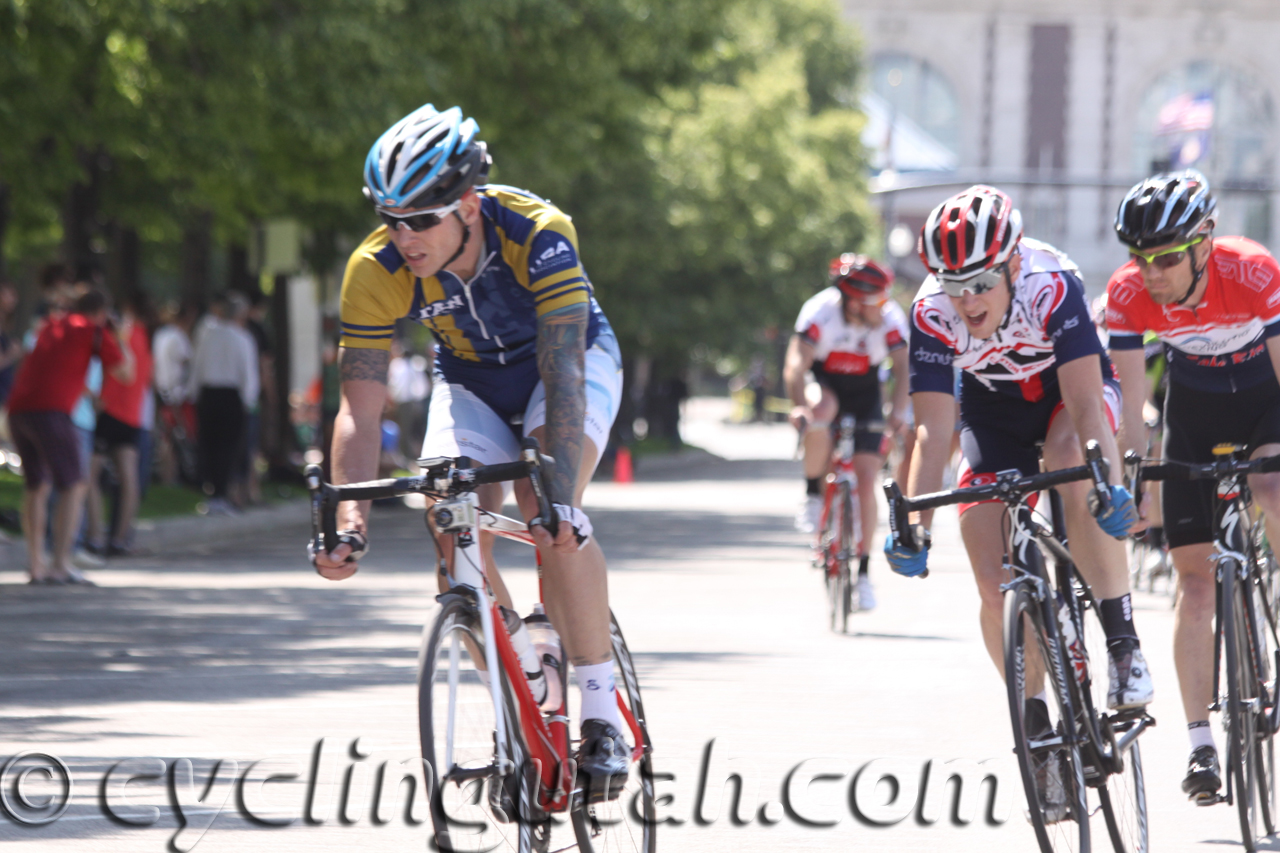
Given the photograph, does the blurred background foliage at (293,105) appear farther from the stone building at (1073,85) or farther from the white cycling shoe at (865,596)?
the stone building at (1073,85)

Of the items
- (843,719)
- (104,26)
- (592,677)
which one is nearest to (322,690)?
(843,719)

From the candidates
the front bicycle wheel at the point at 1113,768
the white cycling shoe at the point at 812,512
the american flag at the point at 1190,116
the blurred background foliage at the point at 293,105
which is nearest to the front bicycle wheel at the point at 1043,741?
the front bicycle wheel at the point at 1113,768

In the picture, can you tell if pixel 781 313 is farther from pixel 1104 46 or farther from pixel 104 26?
pixel 1104 46

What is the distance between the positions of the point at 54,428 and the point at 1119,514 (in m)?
9.04

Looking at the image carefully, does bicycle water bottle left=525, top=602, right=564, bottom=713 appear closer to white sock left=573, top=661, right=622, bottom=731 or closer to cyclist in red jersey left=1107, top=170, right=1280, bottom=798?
Result: white sock left=573, top=661, right=622, bottom=731

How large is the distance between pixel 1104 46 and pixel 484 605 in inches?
3461

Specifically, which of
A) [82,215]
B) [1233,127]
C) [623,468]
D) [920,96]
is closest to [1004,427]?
[82,215]

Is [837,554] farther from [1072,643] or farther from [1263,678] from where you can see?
[1072,643]

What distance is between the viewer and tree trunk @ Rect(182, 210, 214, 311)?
23938 millimetres

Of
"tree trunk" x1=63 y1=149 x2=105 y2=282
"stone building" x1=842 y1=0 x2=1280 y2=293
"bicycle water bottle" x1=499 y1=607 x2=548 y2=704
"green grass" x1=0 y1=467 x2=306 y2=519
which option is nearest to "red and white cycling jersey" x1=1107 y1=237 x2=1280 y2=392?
"bicycle water bottle" x1=499 y1=607 x2=548 y2=704

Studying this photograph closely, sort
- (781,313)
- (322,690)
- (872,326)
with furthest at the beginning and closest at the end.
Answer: (781,313)
(872,326)
(322,690)

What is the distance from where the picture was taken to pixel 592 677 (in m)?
4.87

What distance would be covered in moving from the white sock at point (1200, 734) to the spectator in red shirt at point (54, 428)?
8.50 meters

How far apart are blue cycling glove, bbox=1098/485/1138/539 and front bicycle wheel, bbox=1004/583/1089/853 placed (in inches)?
10.3
